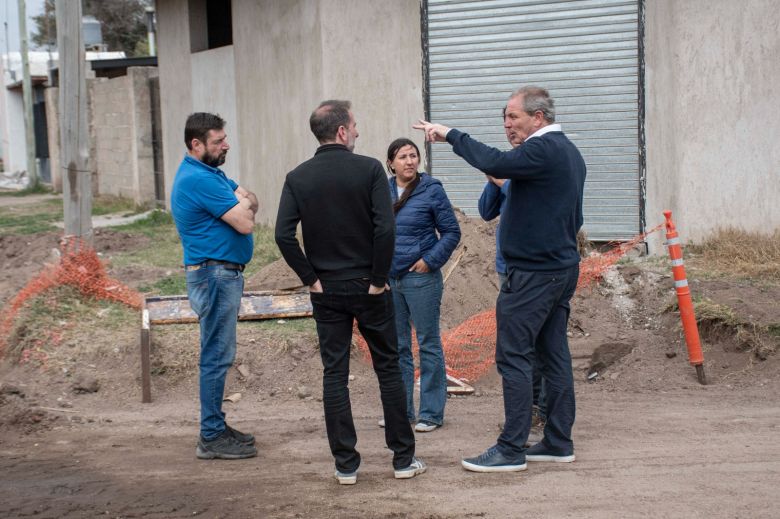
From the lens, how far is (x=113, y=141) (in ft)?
67.7

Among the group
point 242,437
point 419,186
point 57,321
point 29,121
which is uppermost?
point 29,121

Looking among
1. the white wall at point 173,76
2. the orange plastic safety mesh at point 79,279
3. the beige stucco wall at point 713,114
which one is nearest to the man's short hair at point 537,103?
the orange plastic safety mesh at point 79,279

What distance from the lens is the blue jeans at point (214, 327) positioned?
585 centimetres

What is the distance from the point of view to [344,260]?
17.3 feet

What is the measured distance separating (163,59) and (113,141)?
3.58 metres

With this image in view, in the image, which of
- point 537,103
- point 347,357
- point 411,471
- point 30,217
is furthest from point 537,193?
point 30,217

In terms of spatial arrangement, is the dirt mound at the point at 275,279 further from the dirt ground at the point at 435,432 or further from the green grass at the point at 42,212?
the green grass at the point at 42,212

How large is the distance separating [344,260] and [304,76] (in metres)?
8.24

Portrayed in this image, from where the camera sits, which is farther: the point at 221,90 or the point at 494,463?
the point at 221,90

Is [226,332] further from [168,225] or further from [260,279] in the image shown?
[168,225]

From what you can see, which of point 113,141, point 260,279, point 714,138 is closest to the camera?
point 260,279

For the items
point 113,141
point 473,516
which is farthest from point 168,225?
point 473,516

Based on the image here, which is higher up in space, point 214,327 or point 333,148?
point 333,148

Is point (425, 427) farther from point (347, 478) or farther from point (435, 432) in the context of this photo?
point (347, 478)
